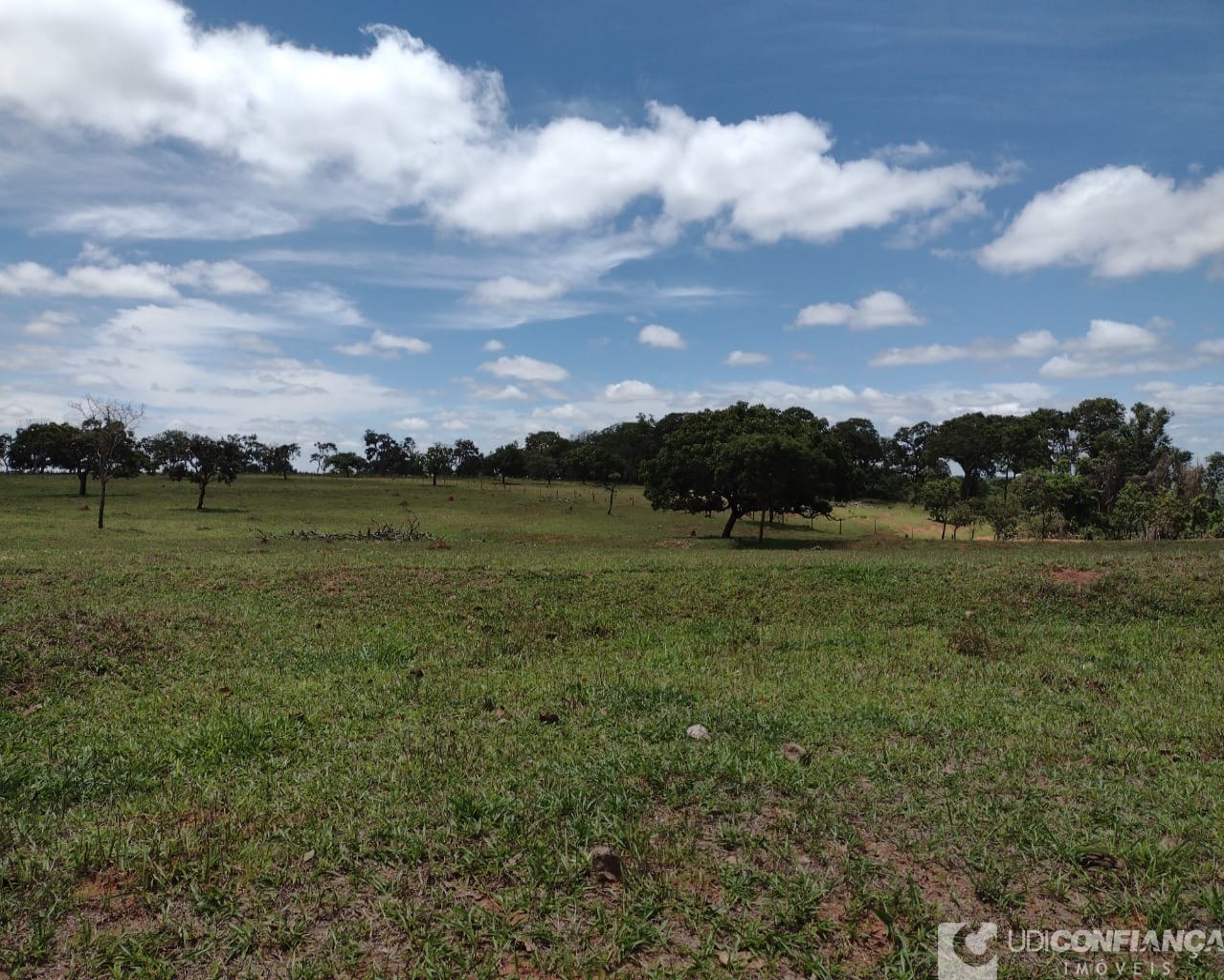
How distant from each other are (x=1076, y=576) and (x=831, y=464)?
1183 inches

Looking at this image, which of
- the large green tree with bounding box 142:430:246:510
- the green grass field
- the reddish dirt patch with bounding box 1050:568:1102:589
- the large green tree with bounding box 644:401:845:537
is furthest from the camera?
the large green tree with bounding box 142:430:246:510

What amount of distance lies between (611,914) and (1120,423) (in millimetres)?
116241

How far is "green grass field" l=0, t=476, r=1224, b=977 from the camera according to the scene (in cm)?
381

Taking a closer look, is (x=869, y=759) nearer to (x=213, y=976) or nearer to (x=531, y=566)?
(x=213, y=976)

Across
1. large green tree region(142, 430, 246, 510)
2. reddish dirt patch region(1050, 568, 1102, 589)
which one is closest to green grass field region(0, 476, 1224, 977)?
reddish dirt patch region(1050, 568, 1102, 589)

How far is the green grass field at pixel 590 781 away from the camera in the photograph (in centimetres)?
381

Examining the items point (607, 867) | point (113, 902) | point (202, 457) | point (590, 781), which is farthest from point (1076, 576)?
point (202, 457)

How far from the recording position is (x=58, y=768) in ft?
Answer: 19.7

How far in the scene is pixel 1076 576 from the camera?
15.3 meters

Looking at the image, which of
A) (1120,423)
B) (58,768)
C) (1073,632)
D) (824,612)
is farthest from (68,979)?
(1120,423)

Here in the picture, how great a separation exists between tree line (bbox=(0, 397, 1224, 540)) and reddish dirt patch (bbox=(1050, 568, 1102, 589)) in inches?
1015

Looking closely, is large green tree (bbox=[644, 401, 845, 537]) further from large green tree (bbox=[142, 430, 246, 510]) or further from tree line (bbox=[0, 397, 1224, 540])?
large green tree (bbox=[142, 430, 246, 510])

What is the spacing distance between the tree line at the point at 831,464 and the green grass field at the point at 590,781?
104 feet

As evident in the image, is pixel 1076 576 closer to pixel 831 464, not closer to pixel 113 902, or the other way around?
pixel 113 902
